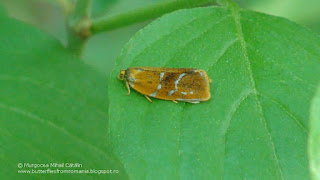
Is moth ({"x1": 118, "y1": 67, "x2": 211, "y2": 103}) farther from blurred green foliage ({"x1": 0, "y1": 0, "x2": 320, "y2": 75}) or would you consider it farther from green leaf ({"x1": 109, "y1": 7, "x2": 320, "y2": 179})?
blurred green foliage ({"x1": 0, "y1": 0, "x2": 320, "y2": 75})

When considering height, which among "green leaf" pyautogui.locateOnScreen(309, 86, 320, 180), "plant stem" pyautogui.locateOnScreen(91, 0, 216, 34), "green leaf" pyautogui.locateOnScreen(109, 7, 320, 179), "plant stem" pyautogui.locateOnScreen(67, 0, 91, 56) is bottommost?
"green leaf" pyautogui.locateOnScreen(309, 86, 320, 180)

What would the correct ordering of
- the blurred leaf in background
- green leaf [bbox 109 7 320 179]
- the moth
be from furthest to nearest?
the blurred leaf in background
the moth
green leaf [bbox 109 7 320 179]

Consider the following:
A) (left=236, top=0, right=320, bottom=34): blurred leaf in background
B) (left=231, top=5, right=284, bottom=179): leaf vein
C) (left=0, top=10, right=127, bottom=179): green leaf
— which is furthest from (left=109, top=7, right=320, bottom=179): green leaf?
(left=236, top=0, right=320, bottom=34): blurred leaf in background

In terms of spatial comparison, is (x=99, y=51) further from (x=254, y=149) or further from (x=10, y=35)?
(x=254, y=149)

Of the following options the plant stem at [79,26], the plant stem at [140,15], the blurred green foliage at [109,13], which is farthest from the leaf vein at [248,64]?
the blurred green foliage at [109,13]

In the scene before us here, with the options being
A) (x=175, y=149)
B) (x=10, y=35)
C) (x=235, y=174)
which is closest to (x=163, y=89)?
(x=175, y=149)

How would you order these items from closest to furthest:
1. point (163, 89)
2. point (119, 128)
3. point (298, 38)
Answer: point (119, 128) < point (298, 38) < point (163, 89)

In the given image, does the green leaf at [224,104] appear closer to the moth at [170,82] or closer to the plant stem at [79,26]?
the moth at [170,82]
